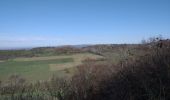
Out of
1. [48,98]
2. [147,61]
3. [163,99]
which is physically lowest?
[48,98]

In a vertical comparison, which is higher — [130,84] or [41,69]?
[130,84]

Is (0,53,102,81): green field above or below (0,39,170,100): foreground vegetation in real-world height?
below

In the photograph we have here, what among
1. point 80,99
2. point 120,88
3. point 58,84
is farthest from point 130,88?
point 58,84

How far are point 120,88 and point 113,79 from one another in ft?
3.06

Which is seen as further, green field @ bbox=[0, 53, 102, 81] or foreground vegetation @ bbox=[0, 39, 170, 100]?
green field @ bbox=[0, 53, 102, 81]

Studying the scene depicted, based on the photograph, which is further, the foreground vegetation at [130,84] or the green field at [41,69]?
the green field at [41,69]

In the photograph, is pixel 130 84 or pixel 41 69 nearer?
pixel 130 84

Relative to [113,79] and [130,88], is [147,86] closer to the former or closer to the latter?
[130,88]

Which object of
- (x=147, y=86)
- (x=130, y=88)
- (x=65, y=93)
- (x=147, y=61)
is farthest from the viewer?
(x=65, y=93)

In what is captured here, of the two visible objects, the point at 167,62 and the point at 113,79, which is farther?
the point at 113,79

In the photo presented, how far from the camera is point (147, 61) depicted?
7738mm

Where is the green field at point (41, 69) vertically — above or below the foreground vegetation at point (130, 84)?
below

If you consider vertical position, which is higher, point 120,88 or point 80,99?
point 120,88

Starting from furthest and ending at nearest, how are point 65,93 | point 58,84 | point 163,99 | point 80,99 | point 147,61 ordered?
point 58,84 → point 65,93 → point 80,99 → point 147,61 → point 163,99
